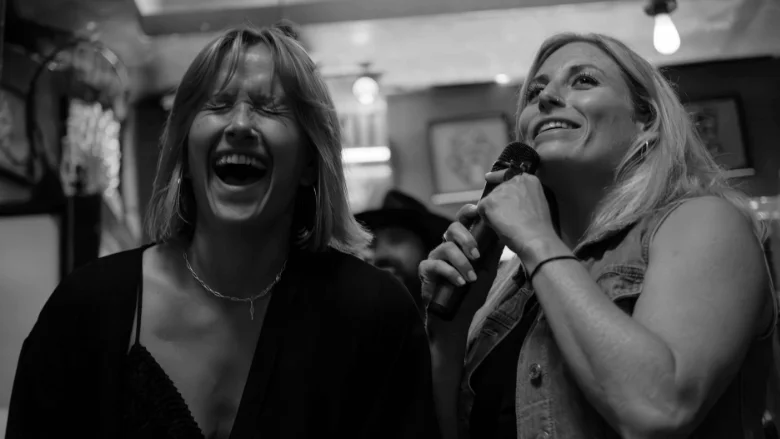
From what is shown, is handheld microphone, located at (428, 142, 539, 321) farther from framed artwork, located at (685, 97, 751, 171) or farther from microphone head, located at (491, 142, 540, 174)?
framed artwork, located at (685, 97, 751, 171)

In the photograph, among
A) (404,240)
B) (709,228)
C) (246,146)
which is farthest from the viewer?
(404,240)

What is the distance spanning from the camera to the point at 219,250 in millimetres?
1533

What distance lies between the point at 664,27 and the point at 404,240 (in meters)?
1.71

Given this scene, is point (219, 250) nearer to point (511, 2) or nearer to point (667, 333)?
point (667, 333)

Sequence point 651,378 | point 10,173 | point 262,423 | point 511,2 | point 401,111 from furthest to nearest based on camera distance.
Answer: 1. point 401,111
2. point 511,2
3. point 10,173
4. point 262,423
5. point 651,378

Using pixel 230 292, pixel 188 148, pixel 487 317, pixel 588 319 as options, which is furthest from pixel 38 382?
pixel 588 319

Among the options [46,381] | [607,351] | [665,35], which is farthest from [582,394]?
[665,35]

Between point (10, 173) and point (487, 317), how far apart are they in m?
2.03

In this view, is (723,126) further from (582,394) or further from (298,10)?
(582,394)

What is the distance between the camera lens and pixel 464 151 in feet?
12.9

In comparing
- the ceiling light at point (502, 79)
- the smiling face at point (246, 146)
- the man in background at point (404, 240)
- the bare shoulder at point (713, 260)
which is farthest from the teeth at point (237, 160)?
the ceiling light at point (502, 79)

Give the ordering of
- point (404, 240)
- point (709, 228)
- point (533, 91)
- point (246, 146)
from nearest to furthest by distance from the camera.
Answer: point (709, 228), point (246, 146), point (533, 91), point (404, 240)

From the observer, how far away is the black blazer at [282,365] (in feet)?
4.49

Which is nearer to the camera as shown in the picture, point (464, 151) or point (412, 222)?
point (412, 222)
